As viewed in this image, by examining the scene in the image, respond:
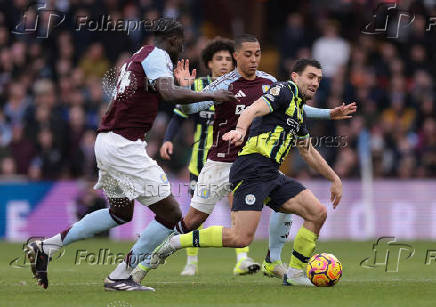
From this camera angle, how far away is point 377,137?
1803 cm

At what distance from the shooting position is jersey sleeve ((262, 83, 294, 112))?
895 centimetres

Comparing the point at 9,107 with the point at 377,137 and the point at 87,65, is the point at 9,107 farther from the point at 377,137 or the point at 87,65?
the point at 377,137

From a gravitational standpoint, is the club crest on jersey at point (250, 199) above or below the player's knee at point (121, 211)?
above

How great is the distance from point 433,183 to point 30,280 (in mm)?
9361

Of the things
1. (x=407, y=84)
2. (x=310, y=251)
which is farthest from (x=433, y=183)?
(x=310, y=251)

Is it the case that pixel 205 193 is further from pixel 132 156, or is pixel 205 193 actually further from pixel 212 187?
pixel 132 156

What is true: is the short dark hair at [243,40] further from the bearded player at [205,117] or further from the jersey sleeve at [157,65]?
the jersey sleeve at [157,65]

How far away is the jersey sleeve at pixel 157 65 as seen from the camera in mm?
8367

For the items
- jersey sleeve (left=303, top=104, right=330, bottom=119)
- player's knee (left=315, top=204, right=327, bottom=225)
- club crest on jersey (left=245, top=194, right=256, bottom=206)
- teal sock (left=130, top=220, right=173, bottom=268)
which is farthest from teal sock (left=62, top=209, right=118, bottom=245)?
jersey sleeve (left=303, top=104, right=330, bottom=119)

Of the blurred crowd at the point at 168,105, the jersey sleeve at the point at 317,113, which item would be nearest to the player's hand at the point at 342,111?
the jersey sleeve at the point at 317,113

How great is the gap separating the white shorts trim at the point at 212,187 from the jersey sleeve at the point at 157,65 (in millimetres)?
2062

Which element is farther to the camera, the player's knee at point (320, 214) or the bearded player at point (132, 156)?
the player's knee at point (320, 214)

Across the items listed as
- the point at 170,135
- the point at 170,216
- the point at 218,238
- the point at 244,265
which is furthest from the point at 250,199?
the point at 170,135

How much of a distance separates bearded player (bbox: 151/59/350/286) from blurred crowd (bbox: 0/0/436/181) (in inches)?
311
